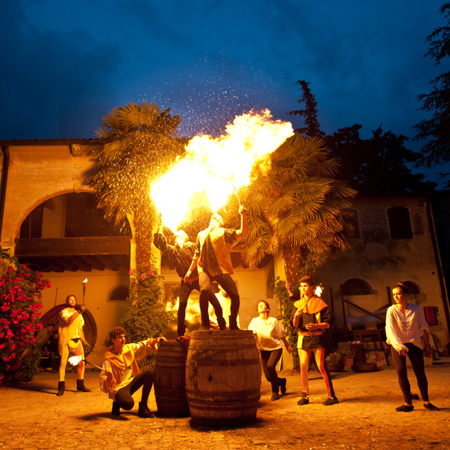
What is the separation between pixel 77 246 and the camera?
1312 centimetres

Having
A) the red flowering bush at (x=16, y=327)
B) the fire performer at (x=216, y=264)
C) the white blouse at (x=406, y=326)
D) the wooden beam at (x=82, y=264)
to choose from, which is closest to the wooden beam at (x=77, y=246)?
the wooden beam at (x=82, y=264)

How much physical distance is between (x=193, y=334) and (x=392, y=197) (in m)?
14.1

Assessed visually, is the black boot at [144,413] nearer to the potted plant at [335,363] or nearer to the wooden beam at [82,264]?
the potted plant at [335,363]

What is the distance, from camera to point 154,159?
436 inches

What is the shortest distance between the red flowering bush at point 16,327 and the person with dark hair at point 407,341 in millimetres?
8246

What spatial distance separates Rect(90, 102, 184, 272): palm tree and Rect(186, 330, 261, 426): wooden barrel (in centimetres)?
697

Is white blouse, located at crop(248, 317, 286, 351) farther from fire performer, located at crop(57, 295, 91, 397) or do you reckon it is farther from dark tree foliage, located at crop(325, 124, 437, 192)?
dark tree foliage, located at crop(325, 124, 437, 192)

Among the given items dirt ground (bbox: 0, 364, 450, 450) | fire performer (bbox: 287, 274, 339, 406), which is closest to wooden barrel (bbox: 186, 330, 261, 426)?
dirt ground (bbox: 0, 364, 450, 450)

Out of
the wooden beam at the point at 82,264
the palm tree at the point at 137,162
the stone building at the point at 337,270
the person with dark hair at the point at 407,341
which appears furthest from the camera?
the stone building at the point at 337,270

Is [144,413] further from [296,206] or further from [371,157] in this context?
[371,157]

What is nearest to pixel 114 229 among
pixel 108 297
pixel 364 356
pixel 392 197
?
pixel 108 297

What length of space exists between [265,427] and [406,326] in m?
2.10

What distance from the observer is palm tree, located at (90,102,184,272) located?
433 inches

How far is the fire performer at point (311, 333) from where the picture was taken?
209 inches
